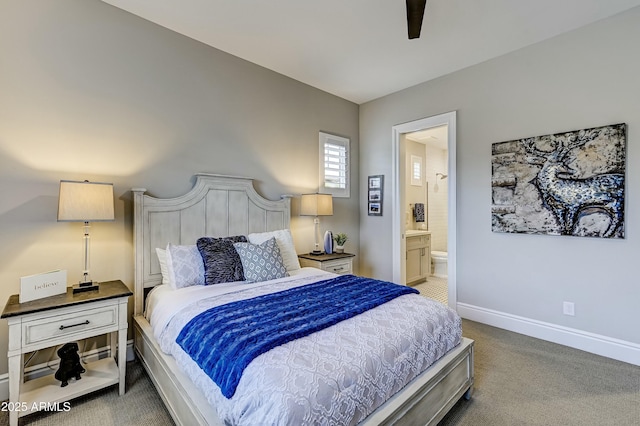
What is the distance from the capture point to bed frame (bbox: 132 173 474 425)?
5.00ft

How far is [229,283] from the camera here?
97.3 inches

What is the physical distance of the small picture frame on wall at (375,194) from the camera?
4.43 m

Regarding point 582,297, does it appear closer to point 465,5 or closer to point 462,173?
point 462,173

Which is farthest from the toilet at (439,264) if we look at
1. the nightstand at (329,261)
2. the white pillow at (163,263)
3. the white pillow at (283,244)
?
the white pillow at (163,263)

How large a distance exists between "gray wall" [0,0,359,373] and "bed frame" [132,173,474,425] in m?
0.15

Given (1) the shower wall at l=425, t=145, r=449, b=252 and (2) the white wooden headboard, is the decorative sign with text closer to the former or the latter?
(2) the white wooden headboard

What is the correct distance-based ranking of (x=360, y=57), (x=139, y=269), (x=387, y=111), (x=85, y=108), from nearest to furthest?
(x=85, y=108) < (x=139, y=269) < (x=360, y=57) < (x=387, y=111)

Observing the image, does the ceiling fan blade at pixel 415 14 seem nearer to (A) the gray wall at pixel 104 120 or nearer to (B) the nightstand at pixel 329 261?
(A) the gray wall at pixel 104 120

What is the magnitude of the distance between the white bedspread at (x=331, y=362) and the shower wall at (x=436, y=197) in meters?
4.65

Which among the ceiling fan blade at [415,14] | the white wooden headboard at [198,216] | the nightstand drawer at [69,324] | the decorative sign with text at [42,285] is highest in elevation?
the ceiling fan blade at [415,14]

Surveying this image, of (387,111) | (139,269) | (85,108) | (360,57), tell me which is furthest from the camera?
(387,111)

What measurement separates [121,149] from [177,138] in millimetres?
486

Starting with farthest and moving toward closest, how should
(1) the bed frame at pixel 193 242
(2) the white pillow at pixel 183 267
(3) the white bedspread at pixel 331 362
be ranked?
(2) the white pillow at pixel 183 267, (1) the bed frame at pixel 193 242, (3) the white bedspread at pixel 331 362

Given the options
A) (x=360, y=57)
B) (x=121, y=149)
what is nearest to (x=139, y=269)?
(x=121, y=149)
